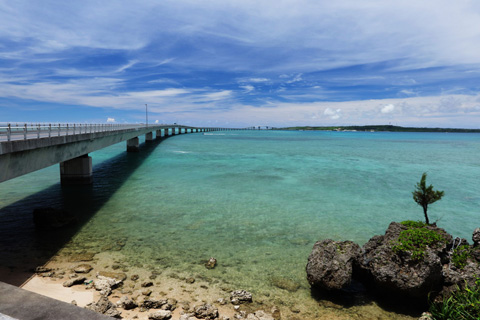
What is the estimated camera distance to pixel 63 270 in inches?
435

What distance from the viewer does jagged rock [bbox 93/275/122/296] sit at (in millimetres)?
9422

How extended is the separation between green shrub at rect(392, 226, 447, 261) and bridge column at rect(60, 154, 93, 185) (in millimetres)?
27879

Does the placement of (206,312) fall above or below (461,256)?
below

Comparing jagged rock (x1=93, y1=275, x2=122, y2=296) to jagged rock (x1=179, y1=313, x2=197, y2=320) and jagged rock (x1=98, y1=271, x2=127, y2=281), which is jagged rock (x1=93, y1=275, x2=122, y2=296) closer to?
jagged rock (x1=98, y1=271, x2=127, y2=281)

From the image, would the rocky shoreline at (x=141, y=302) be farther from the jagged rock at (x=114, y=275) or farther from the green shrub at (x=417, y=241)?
the green shrub at (x=417, y=241)

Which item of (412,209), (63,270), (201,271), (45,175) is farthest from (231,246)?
(45,175)

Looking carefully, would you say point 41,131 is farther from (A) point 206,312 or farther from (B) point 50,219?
(A) point 206,312

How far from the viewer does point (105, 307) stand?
8.17 m

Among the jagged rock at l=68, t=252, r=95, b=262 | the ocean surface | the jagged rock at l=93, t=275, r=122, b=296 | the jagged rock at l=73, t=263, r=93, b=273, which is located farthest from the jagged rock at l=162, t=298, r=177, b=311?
the jagged rock at l=68, t=252, r=95, b=262

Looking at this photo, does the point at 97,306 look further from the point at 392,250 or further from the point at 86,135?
the point at 86,135

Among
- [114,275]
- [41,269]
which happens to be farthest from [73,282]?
[41,269]

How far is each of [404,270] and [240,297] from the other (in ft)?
18.4

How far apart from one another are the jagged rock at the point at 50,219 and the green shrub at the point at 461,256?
18802 mm

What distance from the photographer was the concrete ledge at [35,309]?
15.5 ft
